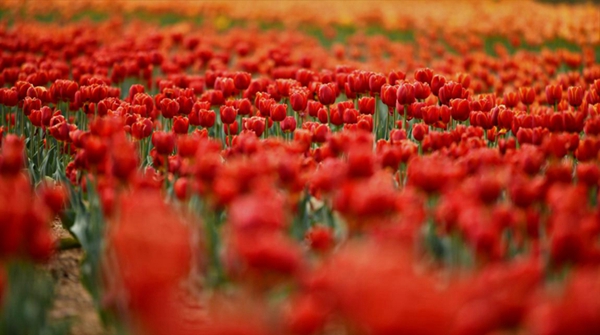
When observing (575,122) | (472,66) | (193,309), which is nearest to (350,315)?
(193,309)

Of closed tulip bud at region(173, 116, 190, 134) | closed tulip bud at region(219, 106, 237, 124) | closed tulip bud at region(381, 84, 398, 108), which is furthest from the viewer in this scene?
closed tulip bud at region(381, 84, 398, 108)

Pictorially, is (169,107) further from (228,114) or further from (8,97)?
(8,97)

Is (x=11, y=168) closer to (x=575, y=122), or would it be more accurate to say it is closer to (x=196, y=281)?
(x=196, y=281)

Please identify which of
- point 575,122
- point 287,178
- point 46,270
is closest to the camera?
point 287,178

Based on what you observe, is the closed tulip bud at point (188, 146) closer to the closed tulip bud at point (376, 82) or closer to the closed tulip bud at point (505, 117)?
the closed tulip bud at point (376, 82)

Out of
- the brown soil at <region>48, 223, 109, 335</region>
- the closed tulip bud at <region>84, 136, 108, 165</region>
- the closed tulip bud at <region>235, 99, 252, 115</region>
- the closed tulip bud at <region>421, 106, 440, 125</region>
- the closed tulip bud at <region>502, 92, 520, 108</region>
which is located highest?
the closed tulip bud at <region>84, 136, 108, 165</region>

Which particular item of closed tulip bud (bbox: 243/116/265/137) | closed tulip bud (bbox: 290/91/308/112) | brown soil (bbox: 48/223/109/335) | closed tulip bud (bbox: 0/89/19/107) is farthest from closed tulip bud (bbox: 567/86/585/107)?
closed tulip bud (bbox: 0/89/19/107)

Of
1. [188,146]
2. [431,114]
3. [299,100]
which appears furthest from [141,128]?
[431,114]

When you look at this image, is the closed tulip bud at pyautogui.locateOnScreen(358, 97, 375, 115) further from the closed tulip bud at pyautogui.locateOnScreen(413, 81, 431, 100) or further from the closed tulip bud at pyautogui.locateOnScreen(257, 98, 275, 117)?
the closed tulip bud at pyautogui.locateOnScreen(257, 98, 275, 117)
